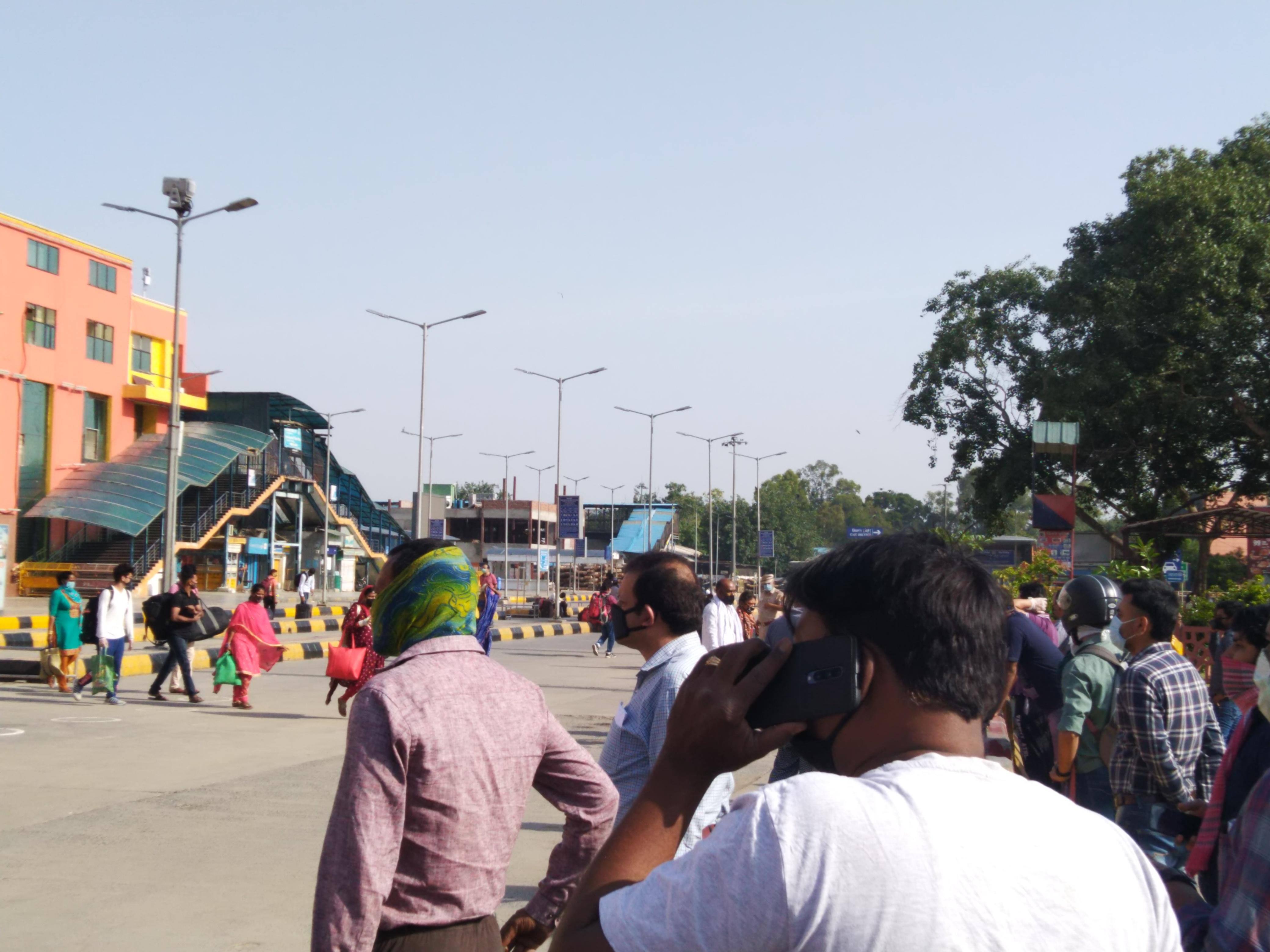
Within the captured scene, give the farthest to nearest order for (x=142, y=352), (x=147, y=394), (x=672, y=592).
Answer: (x=142, y=352), (x=147, y=394), (x=672, y=592)

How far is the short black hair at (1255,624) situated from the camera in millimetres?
5512

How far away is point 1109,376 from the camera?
A: 27172 millimetres

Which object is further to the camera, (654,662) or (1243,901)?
(654,662)

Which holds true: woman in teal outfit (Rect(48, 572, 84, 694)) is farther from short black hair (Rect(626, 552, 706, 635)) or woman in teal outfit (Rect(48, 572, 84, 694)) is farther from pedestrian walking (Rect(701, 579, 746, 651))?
short black hair (Rect(626, 552, 706, 635))

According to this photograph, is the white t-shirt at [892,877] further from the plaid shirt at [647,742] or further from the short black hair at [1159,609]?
the short black hair at [1159,609]

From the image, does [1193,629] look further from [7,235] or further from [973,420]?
[7,235]

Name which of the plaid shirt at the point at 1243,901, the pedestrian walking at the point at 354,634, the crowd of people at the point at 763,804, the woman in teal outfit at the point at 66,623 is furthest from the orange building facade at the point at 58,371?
the plaid shirt at the point at 1243,901

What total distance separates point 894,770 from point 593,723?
1341cm

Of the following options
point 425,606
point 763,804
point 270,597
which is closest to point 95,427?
point 270,597

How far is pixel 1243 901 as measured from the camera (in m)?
2.24

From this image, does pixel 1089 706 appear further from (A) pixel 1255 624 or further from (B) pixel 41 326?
(B) pixel 41 326

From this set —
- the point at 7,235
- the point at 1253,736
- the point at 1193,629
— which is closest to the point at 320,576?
the point at 7,235

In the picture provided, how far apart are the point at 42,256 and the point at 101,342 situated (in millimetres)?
4023

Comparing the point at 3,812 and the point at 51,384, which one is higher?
the point at 51,384
